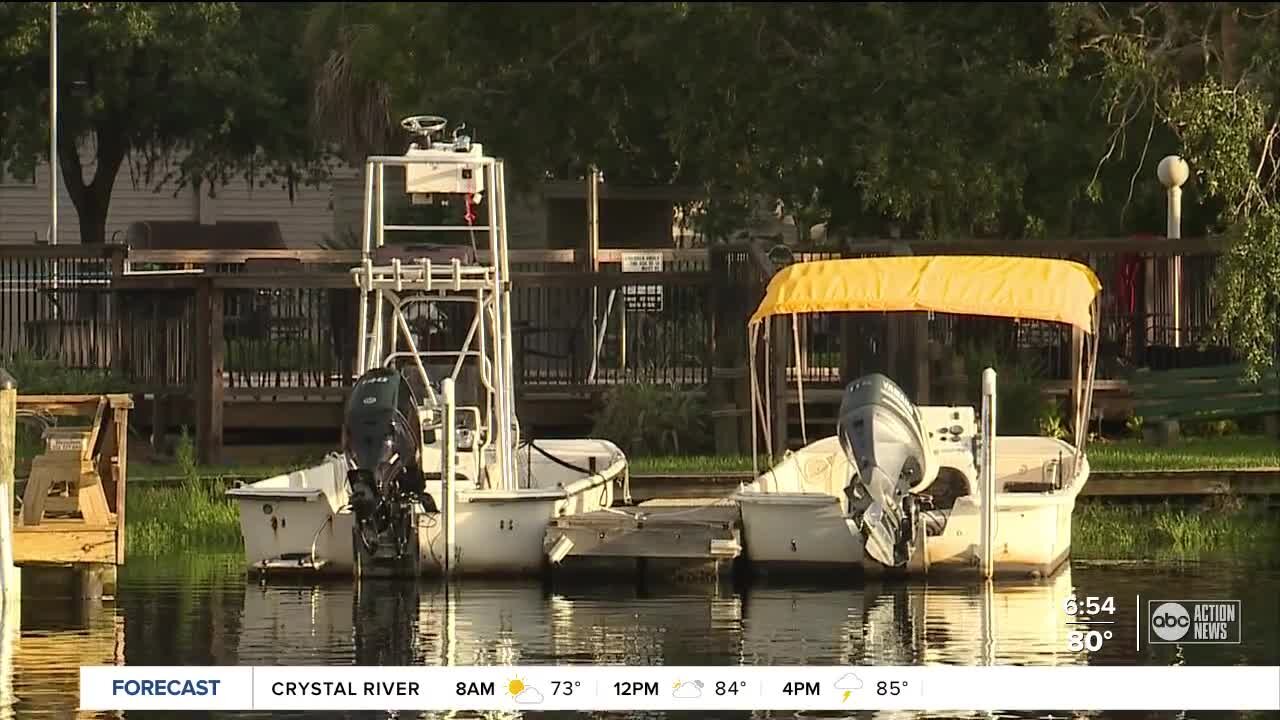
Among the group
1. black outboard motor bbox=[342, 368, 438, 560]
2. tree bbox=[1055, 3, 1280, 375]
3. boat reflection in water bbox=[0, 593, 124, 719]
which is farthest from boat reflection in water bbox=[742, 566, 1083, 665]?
tree bbox=[1055, 3, 1280, 375]

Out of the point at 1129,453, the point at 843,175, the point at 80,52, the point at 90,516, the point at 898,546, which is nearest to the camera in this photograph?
the point at 90,516

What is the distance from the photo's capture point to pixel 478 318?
23.5 meters

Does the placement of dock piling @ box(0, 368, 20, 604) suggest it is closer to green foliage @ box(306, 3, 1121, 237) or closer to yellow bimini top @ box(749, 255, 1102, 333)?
yellow bimini top @ box(749, 255, 1102, 333)

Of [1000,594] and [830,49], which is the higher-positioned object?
[830,49]

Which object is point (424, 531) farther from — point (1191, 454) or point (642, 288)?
point (642, 288)

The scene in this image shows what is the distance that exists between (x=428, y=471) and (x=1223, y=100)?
8182mm

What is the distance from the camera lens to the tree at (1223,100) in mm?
26453

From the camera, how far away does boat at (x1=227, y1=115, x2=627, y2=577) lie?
21.5 m

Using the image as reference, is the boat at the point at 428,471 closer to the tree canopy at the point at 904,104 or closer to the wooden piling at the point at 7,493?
the wooden piling at the point at 7,493

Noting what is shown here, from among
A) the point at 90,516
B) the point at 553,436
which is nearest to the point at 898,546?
the point at 90,516

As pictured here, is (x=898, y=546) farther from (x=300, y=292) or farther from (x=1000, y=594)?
(x=300, y=292)

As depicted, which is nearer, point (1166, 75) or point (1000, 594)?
point (1000, 594)

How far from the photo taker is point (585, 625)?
1897cm

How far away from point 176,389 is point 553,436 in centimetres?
366
